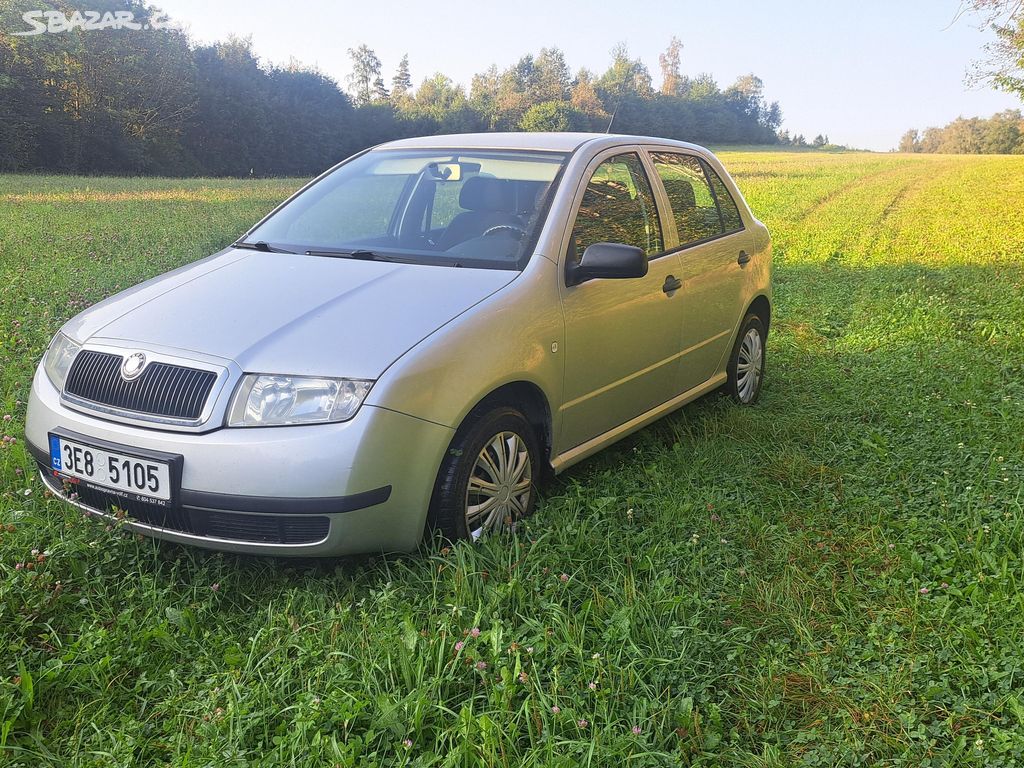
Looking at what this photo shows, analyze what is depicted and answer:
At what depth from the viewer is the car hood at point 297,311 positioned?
3029mm

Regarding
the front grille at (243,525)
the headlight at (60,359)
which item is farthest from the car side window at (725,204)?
the headlight at (60,359)

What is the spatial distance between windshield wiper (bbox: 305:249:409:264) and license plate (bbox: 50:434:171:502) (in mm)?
1375

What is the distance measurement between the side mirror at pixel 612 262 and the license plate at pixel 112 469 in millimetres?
1835

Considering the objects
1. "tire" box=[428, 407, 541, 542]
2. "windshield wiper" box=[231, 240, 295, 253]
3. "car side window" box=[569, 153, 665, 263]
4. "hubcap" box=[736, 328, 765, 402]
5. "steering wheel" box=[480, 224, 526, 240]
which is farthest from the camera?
"hubcap" box=[736, 328, 765, 402]

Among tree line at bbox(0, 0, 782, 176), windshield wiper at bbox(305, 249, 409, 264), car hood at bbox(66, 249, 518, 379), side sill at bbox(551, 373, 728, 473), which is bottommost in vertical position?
side sill at bbox(551, 373, 728, 473)

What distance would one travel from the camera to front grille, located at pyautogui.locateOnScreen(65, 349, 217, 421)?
9.77 feet

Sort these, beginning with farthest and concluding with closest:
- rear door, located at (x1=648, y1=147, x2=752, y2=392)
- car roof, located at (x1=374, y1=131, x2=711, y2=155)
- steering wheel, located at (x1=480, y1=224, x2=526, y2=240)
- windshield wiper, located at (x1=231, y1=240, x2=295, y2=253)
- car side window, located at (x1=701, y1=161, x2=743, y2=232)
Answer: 1. car side window, located at (x1=701, y1=161, x2=743, y2=232)
2. rear door, located at (x1=648, y1=147, x2=752, y2=392)
3. car roof, located at (x1=374, y1=131, x2=711, y2=155)
4. windshield wiper, located at (x1=231, y1=240, x2=295, y2=253)
5. steering wheel, located at (x1=480, y1=224, x2=526, y2=240)

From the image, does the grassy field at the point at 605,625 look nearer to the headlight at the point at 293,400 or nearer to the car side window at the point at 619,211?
the headlight at the point at 293,400

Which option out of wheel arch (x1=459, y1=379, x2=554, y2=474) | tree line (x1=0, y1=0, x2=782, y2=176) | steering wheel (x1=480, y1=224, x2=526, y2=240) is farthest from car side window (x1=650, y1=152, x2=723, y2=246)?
tree line (x1=0, y1=0, x2=782, y2=176)

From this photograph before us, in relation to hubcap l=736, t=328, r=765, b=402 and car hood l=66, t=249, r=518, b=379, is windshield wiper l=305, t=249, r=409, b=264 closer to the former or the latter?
car hood l=66, t=249, r=518, b=379

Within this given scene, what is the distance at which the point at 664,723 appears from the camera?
99.3 inches

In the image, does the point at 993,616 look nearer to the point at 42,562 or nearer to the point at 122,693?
the point at 122,693

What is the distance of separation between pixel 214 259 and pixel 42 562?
1.65m

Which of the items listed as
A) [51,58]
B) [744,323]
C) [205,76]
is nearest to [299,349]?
[744,323]
